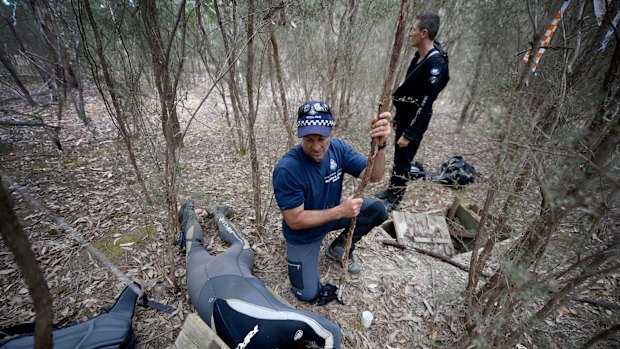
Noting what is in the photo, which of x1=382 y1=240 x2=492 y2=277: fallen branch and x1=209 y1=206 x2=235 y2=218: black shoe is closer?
x1=382 y1=240 x2=492 y2=277: fallen branch

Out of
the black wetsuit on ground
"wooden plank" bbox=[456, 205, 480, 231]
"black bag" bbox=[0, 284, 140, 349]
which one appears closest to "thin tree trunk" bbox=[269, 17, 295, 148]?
the black wetsuit on ground

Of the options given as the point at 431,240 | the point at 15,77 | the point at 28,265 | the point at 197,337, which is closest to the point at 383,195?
the point at 431,240

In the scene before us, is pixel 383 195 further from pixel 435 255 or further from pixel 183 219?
pixel 183 219

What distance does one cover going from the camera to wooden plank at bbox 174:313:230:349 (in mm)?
1570

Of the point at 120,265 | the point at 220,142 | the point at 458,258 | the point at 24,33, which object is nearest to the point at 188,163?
the point at 220,142

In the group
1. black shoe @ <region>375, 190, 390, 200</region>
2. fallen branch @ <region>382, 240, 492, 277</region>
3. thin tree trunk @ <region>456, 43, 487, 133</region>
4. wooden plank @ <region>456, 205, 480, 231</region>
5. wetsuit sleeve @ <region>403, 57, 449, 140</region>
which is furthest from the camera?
thin tree trunk @ <region>456, 43, 487, 133</region>

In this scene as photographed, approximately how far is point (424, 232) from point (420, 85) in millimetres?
1974

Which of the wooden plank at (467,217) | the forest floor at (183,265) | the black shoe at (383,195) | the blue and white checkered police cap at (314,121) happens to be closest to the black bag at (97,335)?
the forest floor at (183,265)

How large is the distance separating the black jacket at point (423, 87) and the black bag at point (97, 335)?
3357mm

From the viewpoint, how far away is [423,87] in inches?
130

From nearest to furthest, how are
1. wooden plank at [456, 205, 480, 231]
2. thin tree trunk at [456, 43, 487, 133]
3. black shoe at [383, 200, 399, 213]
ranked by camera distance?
wooden plank at [456, 205, 480, 231] < black shoe at [383, 200, 399, 213] < thin tree trunk at [456, 43, 487, 133]

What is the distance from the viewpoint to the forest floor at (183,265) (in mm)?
2160

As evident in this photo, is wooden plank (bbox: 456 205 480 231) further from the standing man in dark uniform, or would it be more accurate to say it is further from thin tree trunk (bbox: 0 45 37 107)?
thin tree trunk (bbox: 0 45 37 107)

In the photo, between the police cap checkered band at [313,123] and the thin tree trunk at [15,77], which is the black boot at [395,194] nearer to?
the police cap checkered band at [313,123]
